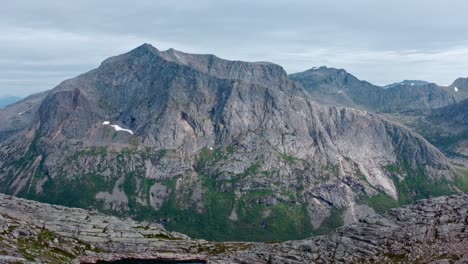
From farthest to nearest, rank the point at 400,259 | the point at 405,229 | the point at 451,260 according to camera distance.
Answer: the point at 405,229 < the point at 400,259 < the point at 451,260

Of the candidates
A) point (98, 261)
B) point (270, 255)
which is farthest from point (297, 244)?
point (98, 261)

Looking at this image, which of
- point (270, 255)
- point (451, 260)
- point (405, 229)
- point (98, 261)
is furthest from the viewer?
point (98, 261)

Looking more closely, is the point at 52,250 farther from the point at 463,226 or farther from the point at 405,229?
the point at 463,226

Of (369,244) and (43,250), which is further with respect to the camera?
(43,250)

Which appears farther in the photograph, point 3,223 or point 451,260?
point 3,223

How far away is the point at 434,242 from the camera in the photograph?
158m

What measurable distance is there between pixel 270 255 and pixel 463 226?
69.8 m

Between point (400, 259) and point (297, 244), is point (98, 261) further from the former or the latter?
point (400, 259)

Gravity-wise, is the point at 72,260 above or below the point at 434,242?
below

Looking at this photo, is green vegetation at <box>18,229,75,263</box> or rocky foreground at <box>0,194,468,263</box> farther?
green vegetation at <box>18,229,75,263</box>

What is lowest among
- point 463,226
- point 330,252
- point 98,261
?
point 98,261

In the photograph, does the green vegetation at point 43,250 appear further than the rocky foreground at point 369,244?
Yes

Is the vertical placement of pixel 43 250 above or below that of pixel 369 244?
below

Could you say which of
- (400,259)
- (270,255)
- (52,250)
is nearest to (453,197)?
(400,259)
